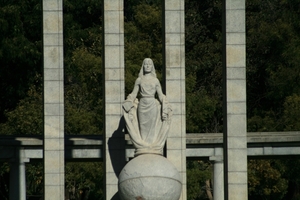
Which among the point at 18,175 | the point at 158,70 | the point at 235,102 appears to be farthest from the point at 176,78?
the point at 158,70

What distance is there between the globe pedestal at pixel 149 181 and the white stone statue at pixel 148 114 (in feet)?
5.58

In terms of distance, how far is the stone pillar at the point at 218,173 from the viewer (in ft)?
180

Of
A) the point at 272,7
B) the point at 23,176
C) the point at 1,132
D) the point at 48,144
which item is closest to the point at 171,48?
the point at 48,144

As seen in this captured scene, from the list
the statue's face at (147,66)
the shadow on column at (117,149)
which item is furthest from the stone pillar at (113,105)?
the statue's face at (147,66)

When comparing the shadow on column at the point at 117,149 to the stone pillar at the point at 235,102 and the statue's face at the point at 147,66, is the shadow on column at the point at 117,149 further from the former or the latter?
the stone pillar at the point at 235,102

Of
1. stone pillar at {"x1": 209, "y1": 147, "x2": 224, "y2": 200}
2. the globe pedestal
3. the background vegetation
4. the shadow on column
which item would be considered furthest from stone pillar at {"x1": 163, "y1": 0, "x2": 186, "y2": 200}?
the background vegetation

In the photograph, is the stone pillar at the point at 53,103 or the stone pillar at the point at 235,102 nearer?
the stone pillar at the point at 235,102

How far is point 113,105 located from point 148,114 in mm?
1890

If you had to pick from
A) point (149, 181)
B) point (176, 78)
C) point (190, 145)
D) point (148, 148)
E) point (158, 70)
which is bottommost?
point (149, 181)

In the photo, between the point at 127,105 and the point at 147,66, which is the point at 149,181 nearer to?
the point at 127,105

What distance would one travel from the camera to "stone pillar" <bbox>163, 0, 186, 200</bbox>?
47.8 m

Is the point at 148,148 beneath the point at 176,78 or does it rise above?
beneath

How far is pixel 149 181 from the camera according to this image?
4391cm

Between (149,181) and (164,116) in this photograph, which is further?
(164,116)
